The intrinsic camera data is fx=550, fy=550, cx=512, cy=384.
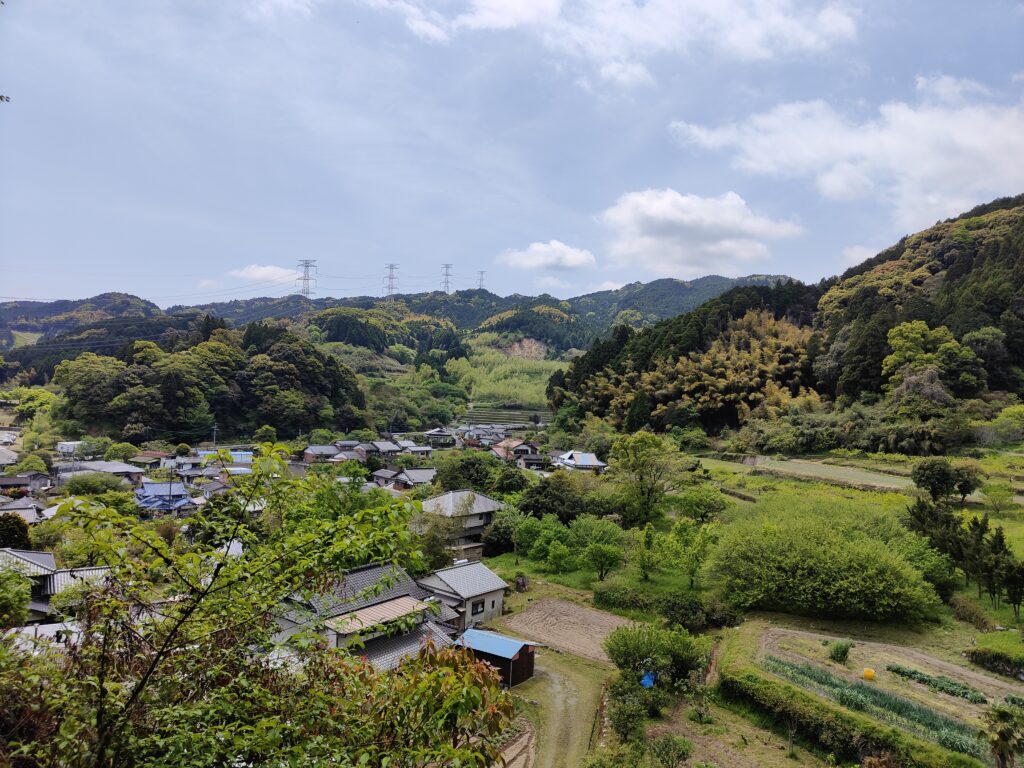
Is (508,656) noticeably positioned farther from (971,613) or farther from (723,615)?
(971,613)

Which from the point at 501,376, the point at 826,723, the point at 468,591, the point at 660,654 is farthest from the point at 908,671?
the point at 501,376

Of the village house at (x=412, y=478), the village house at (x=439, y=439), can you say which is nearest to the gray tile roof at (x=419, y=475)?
the village house at (x=412, y=478)

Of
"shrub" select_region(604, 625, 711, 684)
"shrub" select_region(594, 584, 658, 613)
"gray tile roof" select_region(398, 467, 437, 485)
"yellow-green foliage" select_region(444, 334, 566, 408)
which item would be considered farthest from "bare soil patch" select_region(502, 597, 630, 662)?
"yellow-green foliage" select_region(444, 334, 566, 408)

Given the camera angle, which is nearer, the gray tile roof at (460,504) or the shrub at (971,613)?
the shrub at (971,613)

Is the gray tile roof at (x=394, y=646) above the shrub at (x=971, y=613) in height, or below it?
below

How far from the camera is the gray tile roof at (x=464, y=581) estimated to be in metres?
15.4

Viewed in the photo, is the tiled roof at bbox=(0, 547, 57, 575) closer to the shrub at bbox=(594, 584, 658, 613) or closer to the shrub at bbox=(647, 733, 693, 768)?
the shrub at bbox=(647, 733, 693, 768)

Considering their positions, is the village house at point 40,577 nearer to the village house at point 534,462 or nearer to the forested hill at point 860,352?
the village house at point 534,462

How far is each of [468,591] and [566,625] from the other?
305cm

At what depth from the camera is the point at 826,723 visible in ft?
31.5

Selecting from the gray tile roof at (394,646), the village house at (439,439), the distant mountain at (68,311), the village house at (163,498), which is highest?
the distant mountain at (68,311)

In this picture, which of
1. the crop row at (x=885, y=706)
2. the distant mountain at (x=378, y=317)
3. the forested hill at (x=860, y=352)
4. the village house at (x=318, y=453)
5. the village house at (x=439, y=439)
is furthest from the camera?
the distant mountain at (x=378, y=317)

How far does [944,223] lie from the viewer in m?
50.8

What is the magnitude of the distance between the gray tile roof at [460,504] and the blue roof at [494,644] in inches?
340
